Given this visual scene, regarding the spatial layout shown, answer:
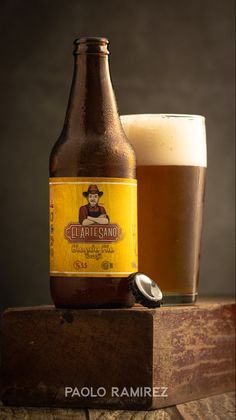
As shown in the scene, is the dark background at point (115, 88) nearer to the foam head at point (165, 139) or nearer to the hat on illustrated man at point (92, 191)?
the foam head at point (165, 139)

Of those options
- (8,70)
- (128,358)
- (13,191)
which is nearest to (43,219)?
(13,191)

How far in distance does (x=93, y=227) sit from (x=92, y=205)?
0.11 feet

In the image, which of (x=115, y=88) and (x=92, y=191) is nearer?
(x=92, y=191)

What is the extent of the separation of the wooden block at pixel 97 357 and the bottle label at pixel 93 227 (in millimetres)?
70

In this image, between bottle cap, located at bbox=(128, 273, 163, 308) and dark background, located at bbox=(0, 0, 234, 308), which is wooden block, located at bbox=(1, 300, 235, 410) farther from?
dark background, located at bbox=(0, 0, 234, 308)

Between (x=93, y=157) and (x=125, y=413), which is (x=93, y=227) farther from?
(x=125, y=413)

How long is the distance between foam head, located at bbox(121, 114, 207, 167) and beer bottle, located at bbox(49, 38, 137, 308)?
0.30 feet

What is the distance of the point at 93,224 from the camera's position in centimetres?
135

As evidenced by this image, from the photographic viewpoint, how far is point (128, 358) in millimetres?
1348

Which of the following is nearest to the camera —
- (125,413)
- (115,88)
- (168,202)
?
Answer: (125,413)

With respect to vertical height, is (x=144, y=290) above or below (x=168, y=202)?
below

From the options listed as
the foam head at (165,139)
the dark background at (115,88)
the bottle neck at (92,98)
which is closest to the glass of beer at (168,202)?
the foam head at (165,139)

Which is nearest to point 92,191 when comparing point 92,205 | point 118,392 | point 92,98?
point 92,205

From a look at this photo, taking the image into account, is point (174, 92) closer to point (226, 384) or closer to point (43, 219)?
point (43, 219)
